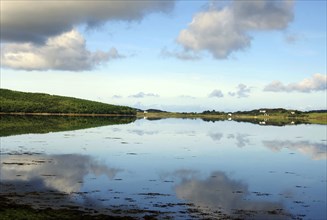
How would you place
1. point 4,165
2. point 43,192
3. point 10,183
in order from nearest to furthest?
point 43,192 < point 10,183 < point 4,165

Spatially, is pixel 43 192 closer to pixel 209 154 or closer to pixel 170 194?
pixel 170 194

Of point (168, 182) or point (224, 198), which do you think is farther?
point (168, 182)

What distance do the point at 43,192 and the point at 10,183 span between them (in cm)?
473

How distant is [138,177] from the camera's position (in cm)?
3891

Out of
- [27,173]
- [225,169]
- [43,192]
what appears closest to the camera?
[43,192]

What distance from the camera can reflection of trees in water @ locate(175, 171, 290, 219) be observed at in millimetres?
26725

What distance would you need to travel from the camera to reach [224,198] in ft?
101

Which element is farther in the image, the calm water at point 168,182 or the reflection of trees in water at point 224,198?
the calm water at point 168,182

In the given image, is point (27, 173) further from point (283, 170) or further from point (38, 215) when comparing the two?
point (283, 170)

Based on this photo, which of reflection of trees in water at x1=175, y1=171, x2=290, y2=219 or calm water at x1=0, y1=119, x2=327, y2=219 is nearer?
reflection of trees in water at x1=175, y1=171, x2=290, y2=219

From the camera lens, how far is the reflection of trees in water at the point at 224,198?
2673cm

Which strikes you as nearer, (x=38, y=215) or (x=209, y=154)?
(x=38, y=215)

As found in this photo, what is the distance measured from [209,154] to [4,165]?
31088 millimetres

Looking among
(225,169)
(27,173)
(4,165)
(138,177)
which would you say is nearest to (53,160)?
(4,165)
